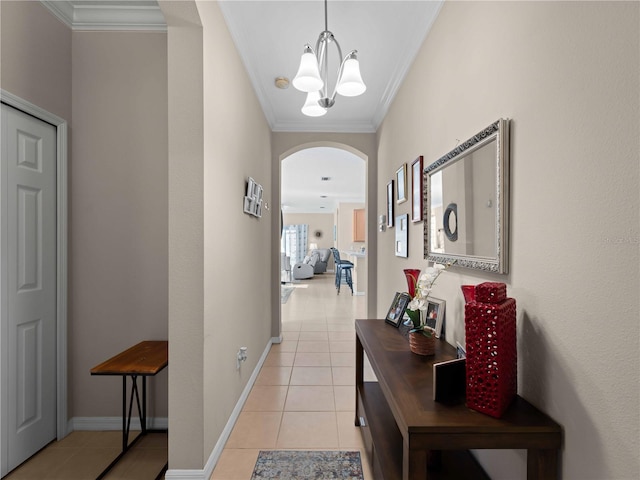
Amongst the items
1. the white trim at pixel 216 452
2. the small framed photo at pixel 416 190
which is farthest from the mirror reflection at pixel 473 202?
the white trim at pixel 216 452

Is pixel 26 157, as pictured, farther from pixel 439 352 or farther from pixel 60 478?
pixel 439 352

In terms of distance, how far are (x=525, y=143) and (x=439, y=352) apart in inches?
39.2

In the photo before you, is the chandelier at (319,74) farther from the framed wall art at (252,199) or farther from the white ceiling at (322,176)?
the white ceiling at (322,176)

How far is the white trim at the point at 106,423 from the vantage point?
2166mm

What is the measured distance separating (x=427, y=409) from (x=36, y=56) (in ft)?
8.95

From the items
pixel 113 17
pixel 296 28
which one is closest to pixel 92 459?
pixel 113 17

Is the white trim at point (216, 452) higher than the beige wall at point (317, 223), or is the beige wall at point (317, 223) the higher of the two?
the beige wall at point (317, 223)

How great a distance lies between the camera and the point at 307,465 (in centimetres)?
183

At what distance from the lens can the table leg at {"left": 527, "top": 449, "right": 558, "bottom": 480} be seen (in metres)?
0.93

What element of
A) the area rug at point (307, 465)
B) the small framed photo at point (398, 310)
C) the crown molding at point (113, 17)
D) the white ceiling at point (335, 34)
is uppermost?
the crown molding at point (113, 17)

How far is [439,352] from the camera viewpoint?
1.56m

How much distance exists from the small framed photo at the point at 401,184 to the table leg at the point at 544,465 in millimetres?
1833

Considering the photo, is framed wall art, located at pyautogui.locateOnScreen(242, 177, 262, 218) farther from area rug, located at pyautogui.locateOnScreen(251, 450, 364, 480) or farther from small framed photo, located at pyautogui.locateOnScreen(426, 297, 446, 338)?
area rug, located at pyautogui.locateOnScreen(251, 450, 364, 480)

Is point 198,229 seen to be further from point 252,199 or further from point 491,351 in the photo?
point 491,351
